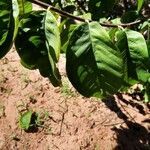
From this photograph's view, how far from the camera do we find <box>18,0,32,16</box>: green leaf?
0.94 m

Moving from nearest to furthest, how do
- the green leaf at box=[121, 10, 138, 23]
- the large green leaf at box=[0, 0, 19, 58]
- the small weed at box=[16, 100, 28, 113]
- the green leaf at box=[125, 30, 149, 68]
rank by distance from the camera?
the large green leaf at box=[0, 0, 19, 58] → the green leaf at box=[125, 30, 149, 68] → the green leaf at box=[121, 10, 138, 23] → the small weed at box=[16, 100, 28, 113]

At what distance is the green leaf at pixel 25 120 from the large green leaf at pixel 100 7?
273cm

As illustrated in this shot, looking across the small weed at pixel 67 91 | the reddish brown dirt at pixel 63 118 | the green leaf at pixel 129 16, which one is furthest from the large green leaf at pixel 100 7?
the small weed at pixel 67 91

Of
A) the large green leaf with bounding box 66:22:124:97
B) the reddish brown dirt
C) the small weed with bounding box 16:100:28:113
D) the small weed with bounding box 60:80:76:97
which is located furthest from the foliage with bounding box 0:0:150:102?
the small weed with bounding box 60:80:76:97

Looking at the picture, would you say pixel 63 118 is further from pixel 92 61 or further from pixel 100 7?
pixel 92 61

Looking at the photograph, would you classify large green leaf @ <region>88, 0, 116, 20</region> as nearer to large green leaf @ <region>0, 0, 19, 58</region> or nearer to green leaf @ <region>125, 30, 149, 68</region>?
green leaf @ <region>125, 30, 149, 68</region>

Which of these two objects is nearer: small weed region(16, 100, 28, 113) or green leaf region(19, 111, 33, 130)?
green leaf region(19, 111, 33, 130)

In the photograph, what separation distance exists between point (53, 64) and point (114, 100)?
3.53 m

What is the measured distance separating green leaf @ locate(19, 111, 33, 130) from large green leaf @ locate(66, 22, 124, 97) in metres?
2.98

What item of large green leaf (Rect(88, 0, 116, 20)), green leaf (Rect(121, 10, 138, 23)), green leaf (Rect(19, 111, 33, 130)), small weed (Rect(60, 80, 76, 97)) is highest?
large green leaf (Rect(88, 0, 116, 20))

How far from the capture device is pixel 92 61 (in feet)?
2.98

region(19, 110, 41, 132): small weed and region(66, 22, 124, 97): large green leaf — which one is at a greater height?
region(66, 22, 124, 97): large green leaf

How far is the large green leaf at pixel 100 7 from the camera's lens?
3.97 feet

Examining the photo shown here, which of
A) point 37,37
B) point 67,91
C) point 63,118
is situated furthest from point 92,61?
point 67,91
